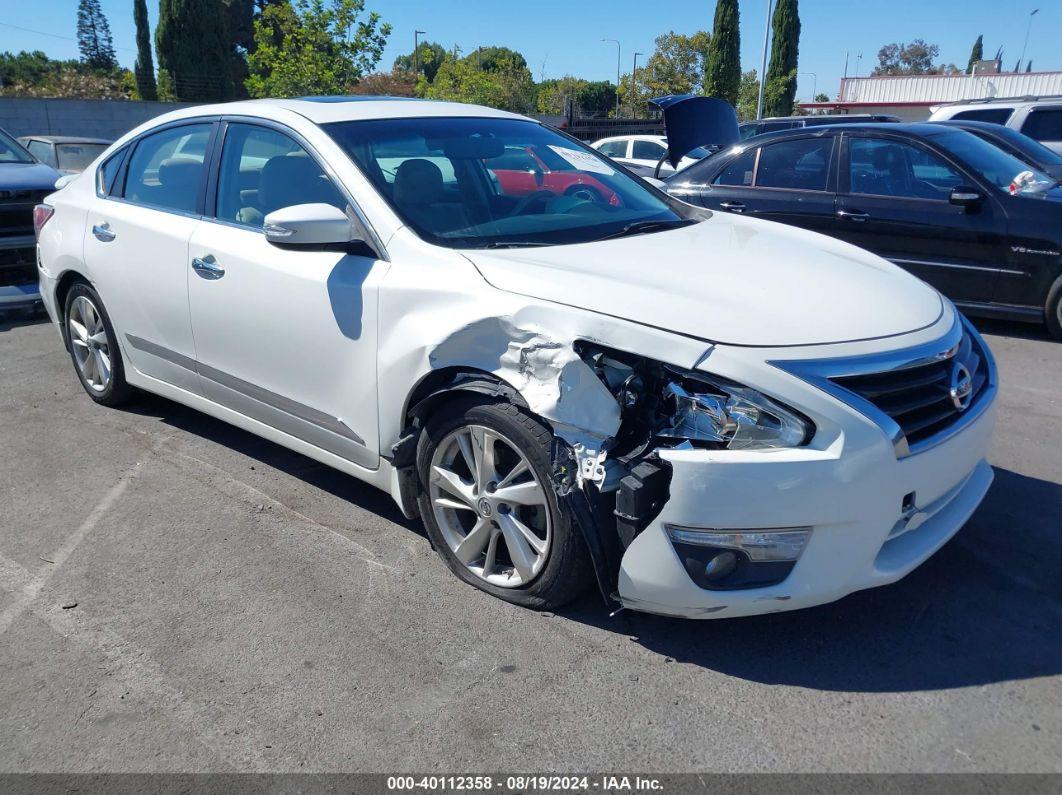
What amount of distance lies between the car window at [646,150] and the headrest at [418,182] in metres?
11.7

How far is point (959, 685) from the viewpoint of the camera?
2711mm

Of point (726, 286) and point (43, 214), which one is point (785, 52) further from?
point (726, 286)

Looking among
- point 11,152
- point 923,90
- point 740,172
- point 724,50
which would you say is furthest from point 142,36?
point 740,172

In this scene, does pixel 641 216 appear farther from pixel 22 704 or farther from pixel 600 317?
pixel 22 704

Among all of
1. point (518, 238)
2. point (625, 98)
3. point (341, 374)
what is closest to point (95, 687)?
point (341, 374)

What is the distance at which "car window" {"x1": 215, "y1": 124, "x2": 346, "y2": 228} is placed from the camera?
376 centimetres

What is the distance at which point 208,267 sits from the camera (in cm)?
403

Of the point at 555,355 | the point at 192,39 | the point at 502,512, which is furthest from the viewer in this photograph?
the point at 192,39

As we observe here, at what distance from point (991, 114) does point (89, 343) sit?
38.1ft

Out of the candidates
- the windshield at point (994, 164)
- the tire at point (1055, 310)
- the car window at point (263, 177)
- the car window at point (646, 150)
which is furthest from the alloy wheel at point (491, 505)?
the car window at point (646, 150)

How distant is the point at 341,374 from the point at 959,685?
7.89 ft

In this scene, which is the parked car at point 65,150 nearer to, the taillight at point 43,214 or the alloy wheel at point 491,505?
the taillight at point 43,214

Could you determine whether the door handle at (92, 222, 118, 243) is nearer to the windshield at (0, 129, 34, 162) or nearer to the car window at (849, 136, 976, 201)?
the windshield at (0, 129, 34, 162)

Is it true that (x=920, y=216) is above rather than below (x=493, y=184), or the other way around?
below
